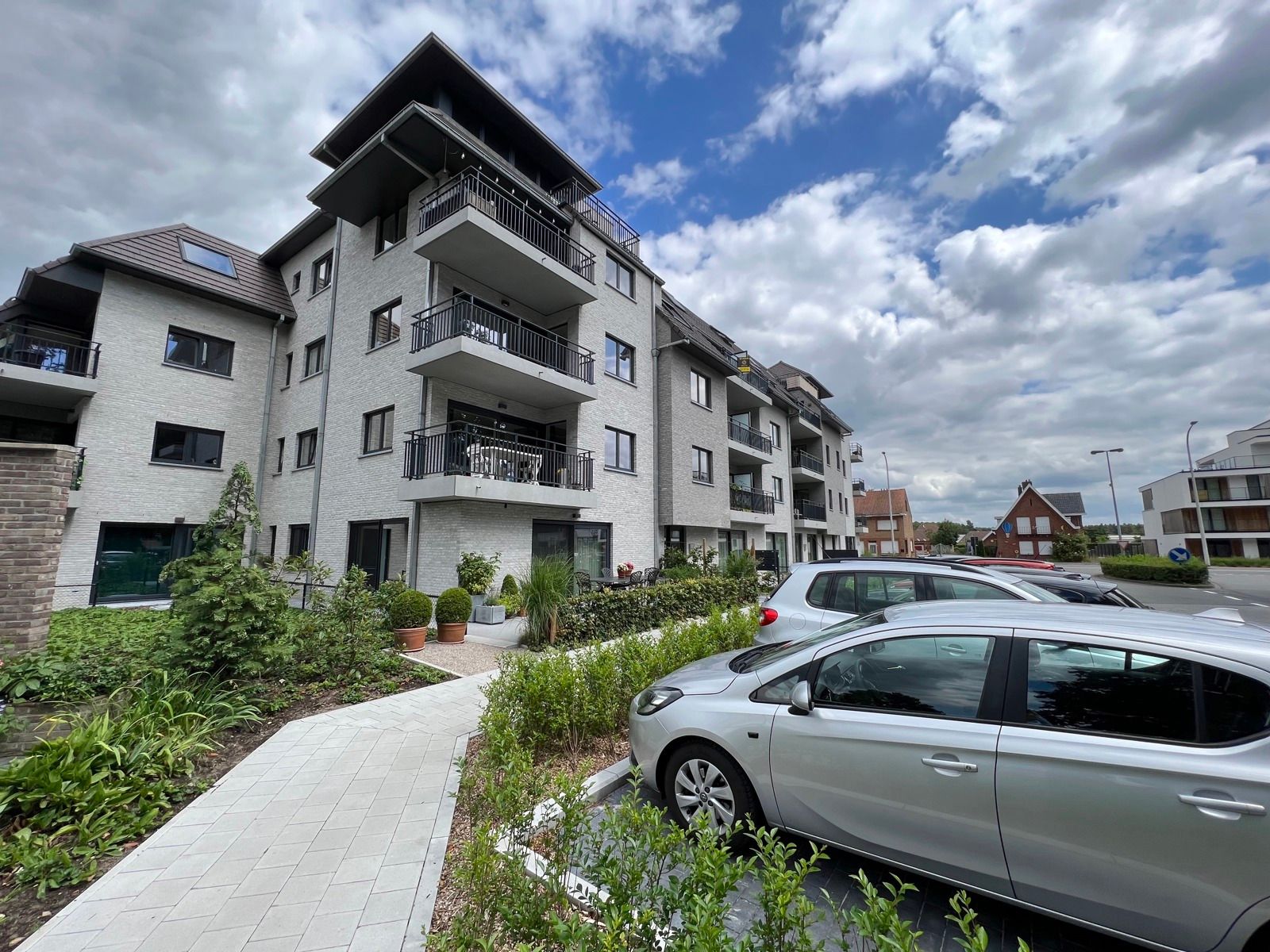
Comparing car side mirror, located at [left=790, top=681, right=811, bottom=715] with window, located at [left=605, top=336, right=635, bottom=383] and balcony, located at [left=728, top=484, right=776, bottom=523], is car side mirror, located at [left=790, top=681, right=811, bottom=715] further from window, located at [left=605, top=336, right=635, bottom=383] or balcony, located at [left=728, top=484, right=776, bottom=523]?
balcony, located at [left=728, top=484, right=776, bottom=523]

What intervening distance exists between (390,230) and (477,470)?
818cm

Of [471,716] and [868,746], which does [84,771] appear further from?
[868,746]

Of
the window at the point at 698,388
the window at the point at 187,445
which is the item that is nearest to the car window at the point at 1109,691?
the window at the point at 698,388

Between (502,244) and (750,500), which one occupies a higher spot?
(502,244)

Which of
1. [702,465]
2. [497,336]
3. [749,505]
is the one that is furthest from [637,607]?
[749,505]

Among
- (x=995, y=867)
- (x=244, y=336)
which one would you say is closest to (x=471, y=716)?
(x=995, y=867)

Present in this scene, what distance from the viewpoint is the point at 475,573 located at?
436 inches

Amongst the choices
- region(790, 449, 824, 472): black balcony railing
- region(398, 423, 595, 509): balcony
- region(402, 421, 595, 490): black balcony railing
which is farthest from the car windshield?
region(790, 449, 824, 472): black balcony railing

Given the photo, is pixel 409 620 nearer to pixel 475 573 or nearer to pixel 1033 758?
pixel 475 573

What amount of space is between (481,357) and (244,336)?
35.4 ft

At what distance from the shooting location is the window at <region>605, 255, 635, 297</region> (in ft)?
54.2

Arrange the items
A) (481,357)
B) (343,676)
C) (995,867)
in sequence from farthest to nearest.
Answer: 1. (481,357)
2. (343,676)
3. (995,867)

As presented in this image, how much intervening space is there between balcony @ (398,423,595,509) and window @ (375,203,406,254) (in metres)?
6.00

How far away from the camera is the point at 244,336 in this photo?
1642 cm
